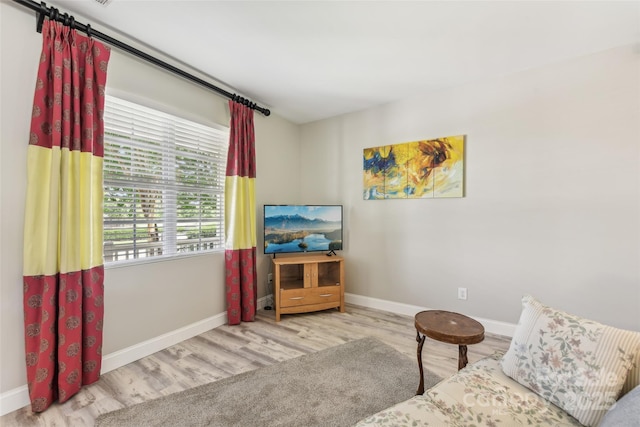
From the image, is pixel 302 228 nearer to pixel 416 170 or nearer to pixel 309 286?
pixel 309 286

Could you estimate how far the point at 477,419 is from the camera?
99 cm

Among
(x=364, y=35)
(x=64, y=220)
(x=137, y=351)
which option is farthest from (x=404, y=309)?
(x=64, y=220)

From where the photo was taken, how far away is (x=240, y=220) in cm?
290

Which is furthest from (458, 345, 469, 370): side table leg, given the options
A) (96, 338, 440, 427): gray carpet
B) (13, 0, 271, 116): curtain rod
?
(13, 0, 271, 116): curtain rod

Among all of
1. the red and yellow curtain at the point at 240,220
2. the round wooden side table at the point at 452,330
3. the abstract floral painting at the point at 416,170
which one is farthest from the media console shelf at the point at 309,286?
the round wooden side table at the point at 452,330

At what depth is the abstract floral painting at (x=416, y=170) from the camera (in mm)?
2822

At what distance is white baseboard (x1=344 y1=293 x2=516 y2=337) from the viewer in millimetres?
2566

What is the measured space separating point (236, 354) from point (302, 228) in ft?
5.00

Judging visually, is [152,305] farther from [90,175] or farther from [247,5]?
[247,5]

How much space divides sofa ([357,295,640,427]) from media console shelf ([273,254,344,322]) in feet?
6.59

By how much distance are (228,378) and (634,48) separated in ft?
13.2

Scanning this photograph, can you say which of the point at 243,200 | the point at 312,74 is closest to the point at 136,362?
the point at 243,200

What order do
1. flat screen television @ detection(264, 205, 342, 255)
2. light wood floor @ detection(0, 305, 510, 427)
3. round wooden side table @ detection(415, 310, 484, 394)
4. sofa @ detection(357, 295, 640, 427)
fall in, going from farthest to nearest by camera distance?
flat screen television @ detection(264, 205, 342, 255) → light wood floor @ detection(0, 305, 510, 427) → round wooden side table @ detection(415, 310, 484, 394) → sofa @ detection(357, 295, 640, 427)

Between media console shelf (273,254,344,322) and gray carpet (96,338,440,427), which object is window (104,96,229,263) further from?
gray carpet (96,338,440,427)
